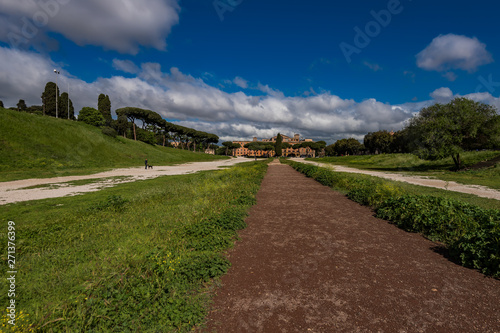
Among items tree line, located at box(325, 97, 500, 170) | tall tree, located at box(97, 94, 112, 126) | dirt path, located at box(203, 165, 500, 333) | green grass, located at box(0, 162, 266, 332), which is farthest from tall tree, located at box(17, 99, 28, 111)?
tree line, located at box(325, 97, 500, 170)

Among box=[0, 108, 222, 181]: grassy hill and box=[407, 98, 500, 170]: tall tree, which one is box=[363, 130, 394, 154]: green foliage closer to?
box=[407, 98, 500, 170]: tall tree

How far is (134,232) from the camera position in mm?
6379

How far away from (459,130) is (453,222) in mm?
30457

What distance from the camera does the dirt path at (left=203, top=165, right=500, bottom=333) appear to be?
307cm

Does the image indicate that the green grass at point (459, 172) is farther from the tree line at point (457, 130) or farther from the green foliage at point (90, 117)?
the green foliage at point (90, 117)

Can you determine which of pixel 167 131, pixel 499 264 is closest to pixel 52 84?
pixel 167 131

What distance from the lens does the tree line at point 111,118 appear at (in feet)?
189

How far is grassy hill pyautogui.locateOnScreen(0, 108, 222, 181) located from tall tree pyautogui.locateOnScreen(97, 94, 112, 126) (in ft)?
89.7

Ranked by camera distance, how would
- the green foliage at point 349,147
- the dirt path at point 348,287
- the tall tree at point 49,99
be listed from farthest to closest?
the green foliage at point 349,147 → the tall tree at point 49,99 → the dirt path at point 348,287

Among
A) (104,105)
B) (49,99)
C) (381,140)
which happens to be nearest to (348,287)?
(49,99)

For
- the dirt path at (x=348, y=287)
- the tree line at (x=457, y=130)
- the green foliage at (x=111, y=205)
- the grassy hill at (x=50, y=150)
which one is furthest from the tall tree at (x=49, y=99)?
the tree line at (x=457, y=130)

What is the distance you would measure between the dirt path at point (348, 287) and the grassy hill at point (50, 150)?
2594 cm

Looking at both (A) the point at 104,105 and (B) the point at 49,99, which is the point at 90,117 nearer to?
(B) the point at 49,99

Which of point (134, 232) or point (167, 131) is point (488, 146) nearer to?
point (134, 232)
